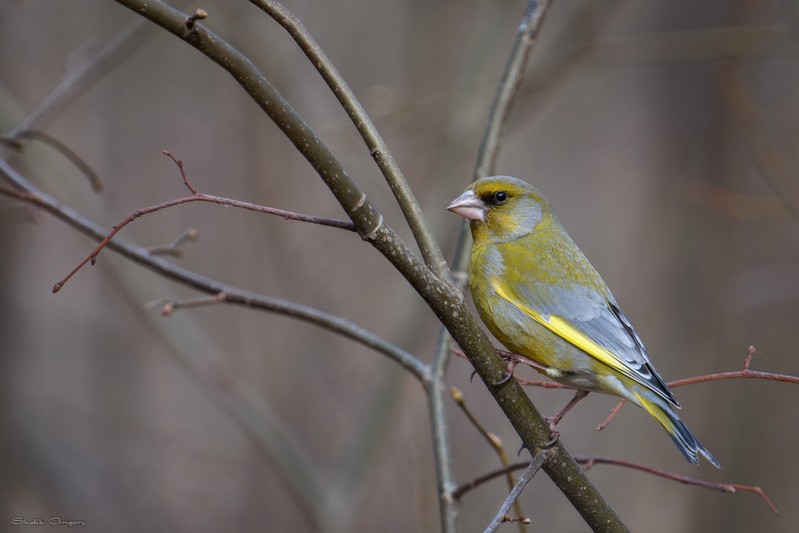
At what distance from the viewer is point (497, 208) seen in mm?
3369

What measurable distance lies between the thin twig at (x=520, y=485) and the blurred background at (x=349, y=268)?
277 centimetres

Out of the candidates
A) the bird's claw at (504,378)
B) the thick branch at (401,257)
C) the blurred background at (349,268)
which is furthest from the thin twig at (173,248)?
the blurred background at (349,268)

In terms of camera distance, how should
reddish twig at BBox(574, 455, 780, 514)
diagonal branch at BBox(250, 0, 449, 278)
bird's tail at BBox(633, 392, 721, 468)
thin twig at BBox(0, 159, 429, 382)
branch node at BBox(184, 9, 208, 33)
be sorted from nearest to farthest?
branch node at BBox(184, 9, 208, 33) → diagonal branch at BBox(250, 0, 449, 278) → reddish twig at BBox(574, 455, 780, 514) → bird's tail at BBox(633, 392, 721, 468) → thin twig at BBox(0, 159, 429, 382)

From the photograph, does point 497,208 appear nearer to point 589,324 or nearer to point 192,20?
point 589,324

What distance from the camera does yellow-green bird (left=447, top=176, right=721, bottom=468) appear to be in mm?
2805

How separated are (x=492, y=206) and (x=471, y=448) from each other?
12.3 feet

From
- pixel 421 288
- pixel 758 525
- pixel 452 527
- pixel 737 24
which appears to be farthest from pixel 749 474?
pixel 421 288

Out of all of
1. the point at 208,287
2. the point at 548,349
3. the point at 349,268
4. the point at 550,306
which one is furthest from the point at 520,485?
the point at 349,268

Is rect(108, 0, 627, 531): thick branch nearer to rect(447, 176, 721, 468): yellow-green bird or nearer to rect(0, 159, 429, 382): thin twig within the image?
rect(447, 176, 721, 468): yellow-green bird

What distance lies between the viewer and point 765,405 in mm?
6621

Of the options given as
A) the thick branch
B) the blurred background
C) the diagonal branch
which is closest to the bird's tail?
the thick branch

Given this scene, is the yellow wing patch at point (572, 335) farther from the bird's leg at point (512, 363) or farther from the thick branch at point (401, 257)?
the thick branch at point (401, 257)

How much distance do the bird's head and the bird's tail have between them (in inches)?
36.0

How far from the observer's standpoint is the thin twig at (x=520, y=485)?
1.99 metres
